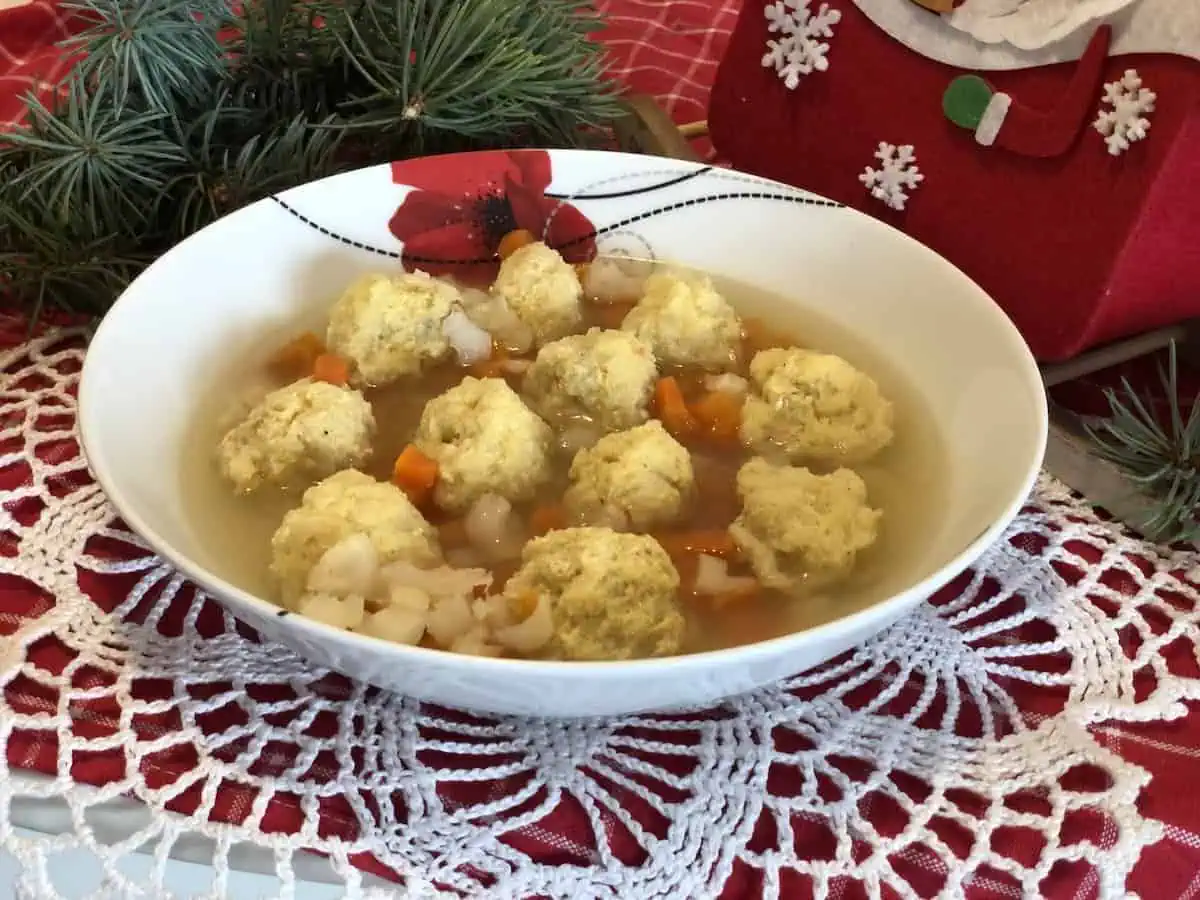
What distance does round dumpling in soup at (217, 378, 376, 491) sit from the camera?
711 millimetres

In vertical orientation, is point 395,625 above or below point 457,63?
below

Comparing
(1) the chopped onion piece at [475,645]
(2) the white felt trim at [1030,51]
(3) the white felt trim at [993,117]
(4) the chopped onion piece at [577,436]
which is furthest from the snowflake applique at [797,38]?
(1) the chopped onion piece at [475,645]

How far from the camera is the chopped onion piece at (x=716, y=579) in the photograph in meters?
0.66

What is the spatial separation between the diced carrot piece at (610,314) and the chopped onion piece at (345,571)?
13.7 inches

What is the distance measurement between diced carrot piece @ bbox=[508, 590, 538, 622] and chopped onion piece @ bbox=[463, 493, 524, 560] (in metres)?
0.08

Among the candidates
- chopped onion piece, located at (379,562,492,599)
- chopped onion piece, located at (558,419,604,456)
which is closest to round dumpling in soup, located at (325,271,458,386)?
chopped onion piece, located at (558,419,604,456)

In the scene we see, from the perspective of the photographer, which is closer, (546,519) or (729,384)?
(546,519)

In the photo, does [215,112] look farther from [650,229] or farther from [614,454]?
[614,454]

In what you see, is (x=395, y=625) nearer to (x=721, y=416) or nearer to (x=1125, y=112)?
(x=721, y=416)

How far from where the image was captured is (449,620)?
0.59 meters

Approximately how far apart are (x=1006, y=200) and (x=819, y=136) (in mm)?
189

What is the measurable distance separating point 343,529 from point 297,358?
0.81ft

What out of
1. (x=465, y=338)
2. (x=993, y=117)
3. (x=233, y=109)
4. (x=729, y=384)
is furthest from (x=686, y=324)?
(x=233, y=109)

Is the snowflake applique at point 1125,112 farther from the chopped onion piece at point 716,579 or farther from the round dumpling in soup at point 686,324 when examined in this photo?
the chopped onion piece at point 716,579
